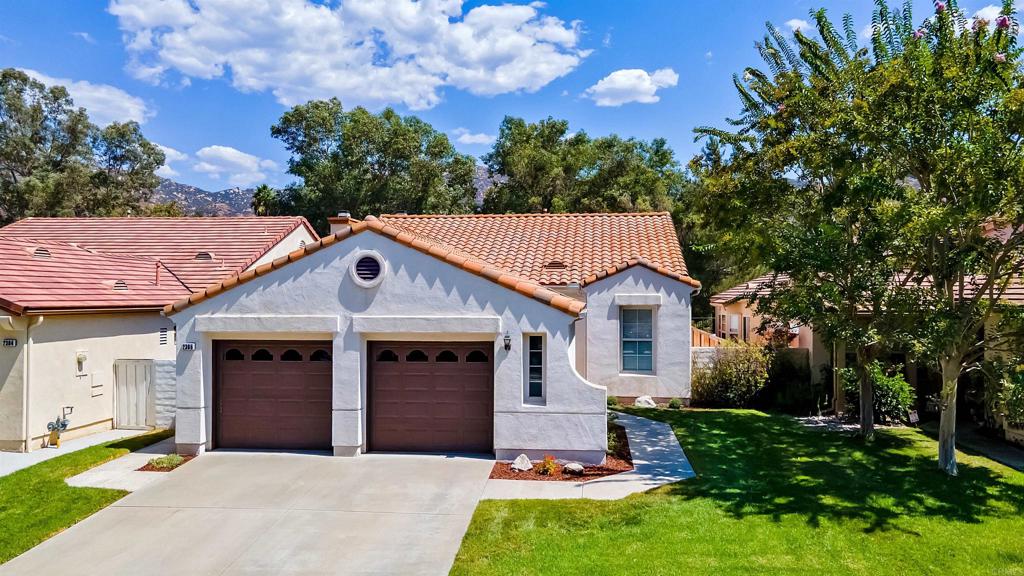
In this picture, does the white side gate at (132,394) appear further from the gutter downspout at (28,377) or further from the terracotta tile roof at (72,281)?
the gutter downspout at (28,377)

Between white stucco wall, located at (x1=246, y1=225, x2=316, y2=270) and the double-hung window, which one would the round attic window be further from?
white stucco wall, located at (x1=246, y1=225, x2=316, y2=270)

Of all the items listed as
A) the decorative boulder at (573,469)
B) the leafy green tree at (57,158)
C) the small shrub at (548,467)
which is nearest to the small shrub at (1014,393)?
the decorative boulder at (573,469)

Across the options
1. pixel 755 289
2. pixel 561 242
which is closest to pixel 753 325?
pixel 561 242

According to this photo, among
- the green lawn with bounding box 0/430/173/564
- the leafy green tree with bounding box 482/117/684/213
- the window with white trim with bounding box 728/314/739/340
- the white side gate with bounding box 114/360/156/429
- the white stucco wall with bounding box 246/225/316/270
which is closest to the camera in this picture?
the green lawn with bounding box 0/430/173/564

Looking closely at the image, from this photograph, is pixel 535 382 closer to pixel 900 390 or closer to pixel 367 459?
pixel 367 459

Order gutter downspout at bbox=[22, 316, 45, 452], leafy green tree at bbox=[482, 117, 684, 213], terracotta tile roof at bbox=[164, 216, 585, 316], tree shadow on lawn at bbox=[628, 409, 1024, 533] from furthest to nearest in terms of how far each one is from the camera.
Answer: leafy green tree at bbox=[482, 117, 684, 213] → gutter downspout at bbox=[22, 316, 45, 452] → terracotta tile roof at bbox=[164, 216, 585, 316] → tree shadow on lawn at bbox=[628, 409, 1024, 533]

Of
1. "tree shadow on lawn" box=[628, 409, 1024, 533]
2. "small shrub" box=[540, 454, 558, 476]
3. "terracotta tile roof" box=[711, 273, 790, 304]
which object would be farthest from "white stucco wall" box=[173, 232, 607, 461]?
"terracotta tile roof" box=[711, 273, 790, 304]

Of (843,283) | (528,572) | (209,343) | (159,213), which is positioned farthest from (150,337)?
(159,213)
